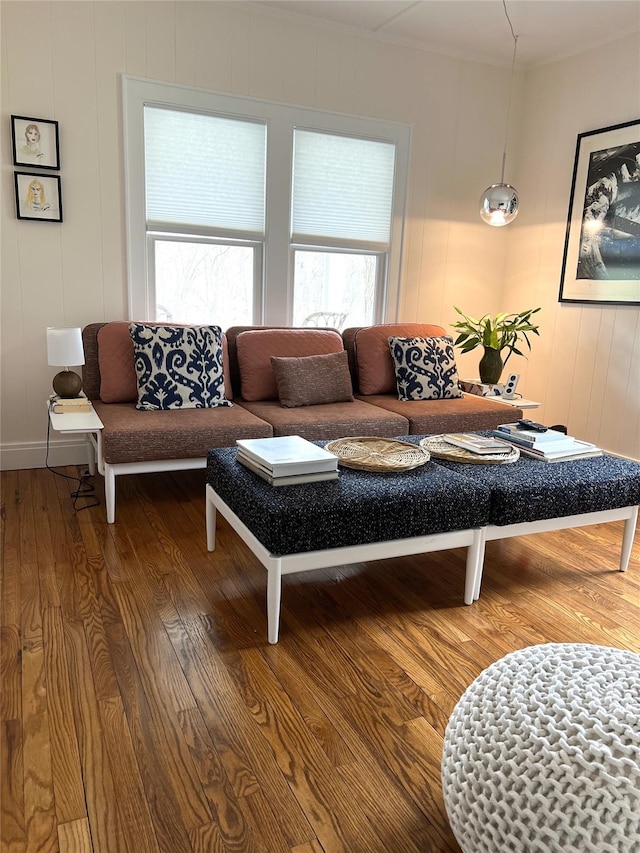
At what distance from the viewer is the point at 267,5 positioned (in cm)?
376

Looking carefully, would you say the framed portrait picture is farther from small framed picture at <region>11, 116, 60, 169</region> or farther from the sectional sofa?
small framed picture at <region>11, 116, 60, 169</region>

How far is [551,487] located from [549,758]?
1.39m

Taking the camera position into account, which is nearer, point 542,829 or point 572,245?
point 542,829

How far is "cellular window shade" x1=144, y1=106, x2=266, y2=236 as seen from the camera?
3760 millimetres

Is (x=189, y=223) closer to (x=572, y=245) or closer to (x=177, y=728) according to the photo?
(x=572, y=245)

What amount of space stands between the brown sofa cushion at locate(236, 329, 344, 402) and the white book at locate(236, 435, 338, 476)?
137 centimetres

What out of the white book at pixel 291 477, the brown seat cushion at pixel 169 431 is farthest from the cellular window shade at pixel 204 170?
the white book at pixel 291 477

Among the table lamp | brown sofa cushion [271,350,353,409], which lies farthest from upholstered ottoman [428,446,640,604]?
the table lamp

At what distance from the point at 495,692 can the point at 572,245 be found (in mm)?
3875

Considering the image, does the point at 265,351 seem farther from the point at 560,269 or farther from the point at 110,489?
the point at 560,269

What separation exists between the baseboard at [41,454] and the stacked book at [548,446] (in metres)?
2.52

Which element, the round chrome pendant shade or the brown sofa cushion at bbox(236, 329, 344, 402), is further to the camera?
the round chrome pendant shade

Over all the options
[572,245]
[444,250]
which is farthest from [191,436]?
[572,245]

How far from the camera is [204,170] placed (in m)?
3.88
